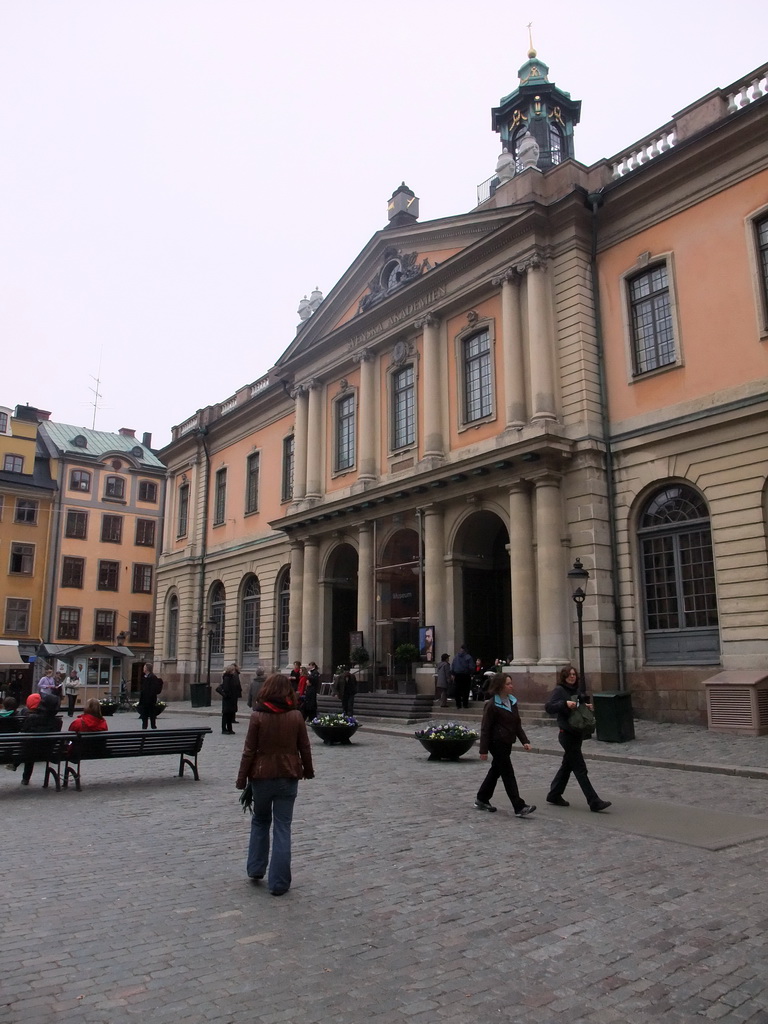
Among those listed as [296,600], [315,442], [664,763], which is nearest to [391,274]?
[315,442]

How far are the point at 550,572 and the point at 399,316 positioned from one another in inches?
426

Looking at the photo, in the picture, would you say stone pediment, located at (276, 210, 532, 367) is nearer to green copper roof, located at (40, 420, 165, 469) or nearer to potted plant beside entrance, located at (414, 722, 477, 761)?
potted plant beside entrance, located at (414, 722, 477, 761)

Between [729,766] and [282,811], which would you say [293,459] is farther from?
[282,811]

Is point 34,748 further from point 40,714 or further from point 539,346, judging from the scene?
point 539,346

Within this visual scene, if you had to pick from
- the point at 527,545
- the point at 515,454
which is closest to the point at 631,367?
the point at 515,454

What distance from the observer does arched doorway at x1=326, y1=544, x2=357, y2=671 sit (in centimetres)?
2966

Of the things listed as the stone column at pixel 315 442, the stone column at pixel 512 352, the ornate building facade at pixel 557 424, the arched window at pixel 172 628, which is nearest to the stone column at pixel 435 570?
the ornate building facade at pixel 557 424

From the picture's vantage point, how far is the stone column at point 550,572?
19.9 metres

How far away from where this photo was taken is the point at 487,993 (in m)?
4.33

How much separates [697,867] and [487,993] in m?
3.32

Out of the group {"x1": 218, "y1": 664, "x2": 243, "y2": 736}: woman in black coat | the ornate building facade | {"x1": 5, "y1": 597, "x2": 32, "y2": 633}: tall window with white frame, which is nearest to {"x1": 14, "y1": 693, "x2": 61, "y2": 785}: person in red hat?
{"x1": 218, "y1": 664, "x2": 243, "y2": 736}: woman in black coat

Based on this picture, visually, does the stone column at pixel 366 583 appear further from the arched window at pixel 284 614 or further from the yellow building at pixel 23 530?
the yellow building at pixel 23 530

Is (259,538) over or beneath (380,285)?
beneath

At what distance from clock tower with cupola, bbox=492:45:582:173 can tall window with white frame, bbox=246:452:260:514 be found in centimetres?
1667
